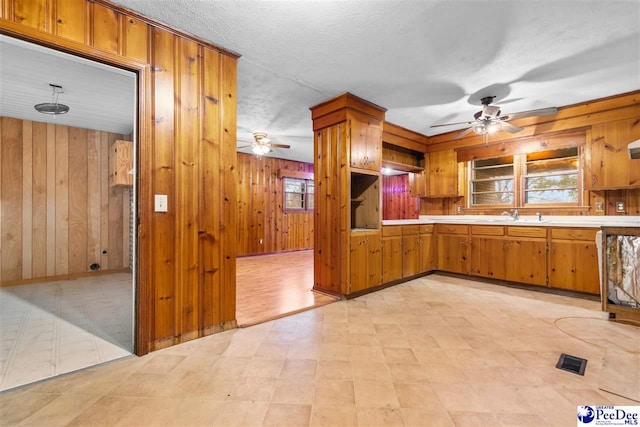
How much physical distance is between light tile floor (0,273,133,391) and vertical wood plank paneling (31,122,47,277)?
406mm

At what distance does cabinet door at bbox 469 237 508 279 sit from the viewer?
4117 mm

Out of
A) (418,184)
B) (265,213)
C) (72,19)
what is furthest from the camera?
(265,213)

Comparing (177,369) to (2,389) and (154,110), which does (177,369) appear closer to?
(2,389)

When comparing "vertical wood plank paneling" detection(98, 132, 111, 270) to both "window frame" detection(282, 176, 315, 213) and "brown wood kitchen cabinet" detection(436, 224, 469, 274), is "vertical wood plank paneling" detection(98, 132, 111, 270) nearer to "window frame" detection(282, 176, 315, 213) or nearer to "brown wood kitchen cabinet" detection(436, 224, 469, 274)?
"window frame" detection(282, 176, 315, 213)

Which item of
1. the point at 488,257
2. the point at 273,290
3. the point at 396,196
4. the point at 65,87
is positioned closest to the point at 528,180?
the point at 488,257

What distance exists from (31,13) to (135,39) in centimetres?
54

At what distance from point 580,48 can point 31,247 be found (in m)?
7.05

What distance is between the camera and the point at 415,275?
4.47 meters

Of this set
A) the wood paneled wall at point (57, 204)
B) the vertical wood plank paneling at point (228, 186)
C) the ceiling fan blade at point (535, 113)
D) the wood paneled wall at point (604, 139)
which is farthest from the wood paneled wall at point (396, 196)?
the wood paneled wall at point (57, 204)

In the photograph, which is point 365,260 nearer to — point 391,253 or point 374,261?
point 374,261

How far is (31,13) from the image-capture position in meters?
1.70

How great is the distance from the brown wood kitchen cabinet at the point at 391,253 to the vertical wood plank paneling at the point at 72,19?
349 centimetres

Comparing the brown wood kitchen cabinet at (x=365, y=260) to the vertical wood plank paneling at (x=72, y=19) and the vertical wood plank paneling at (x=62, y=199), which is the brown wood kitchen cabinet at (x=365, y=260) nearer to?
the vertical wood plank paneling at (x=72, y=19)

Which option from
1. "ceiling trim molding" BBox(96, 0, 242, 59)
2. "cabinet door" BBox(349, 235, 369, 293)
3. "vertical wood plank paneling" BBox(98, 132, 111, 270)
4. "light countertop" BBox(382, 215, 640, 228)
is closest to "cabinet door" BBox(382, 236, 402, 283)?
"light countertop" BBox(382, 215, 640, 228)
